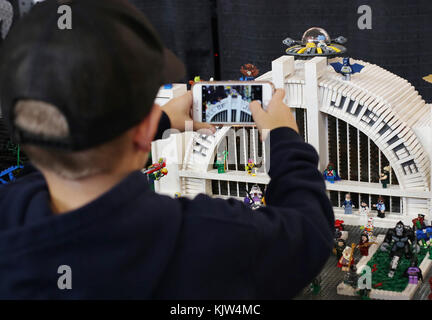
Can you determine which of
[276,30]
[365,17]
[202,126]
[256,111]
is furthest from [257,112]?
[276,30]

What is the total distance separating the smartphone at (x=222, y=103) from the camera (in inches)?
31.5

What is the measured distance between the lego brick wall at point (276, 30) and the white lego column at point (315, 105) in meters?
0.49

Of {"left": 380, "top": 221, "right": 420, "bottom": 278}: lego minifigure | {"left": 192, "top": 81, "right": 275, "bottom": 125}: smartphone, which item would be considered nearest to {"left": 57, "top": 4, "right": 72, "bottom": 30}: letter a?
{"left": 192, "top": 81, "right": 275, "bottom": 125}: smartphone

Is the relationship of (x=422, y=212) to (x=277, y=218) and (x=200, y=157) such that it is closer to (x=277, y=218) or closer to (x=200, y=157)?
(x=200, y=157)

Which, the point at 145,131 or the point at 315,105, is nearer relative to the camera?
the point at 145,131

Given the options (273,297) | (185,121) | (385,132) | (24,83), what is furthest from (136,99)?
(385,132)

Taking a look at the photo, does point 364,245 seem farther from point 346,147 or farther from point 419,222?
point 346,147

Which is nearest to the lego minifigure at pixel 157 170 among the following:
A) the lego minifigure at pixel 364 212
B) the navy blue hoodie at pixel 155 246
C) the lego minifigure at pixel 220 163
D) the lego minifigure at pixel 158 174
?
the lego minifigure at pixel 158 174

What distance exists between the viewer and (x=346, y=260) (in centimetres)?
138

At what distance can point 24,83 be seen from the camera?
443 mm

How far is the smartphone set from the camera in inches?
31.5

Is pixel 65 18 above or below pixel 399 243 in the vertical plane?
above

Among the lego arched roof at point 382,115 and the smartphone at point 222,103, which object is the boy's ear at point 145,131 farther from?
the lego arched roof at point 382,115

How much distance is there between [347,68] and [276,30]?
0.67 metres
